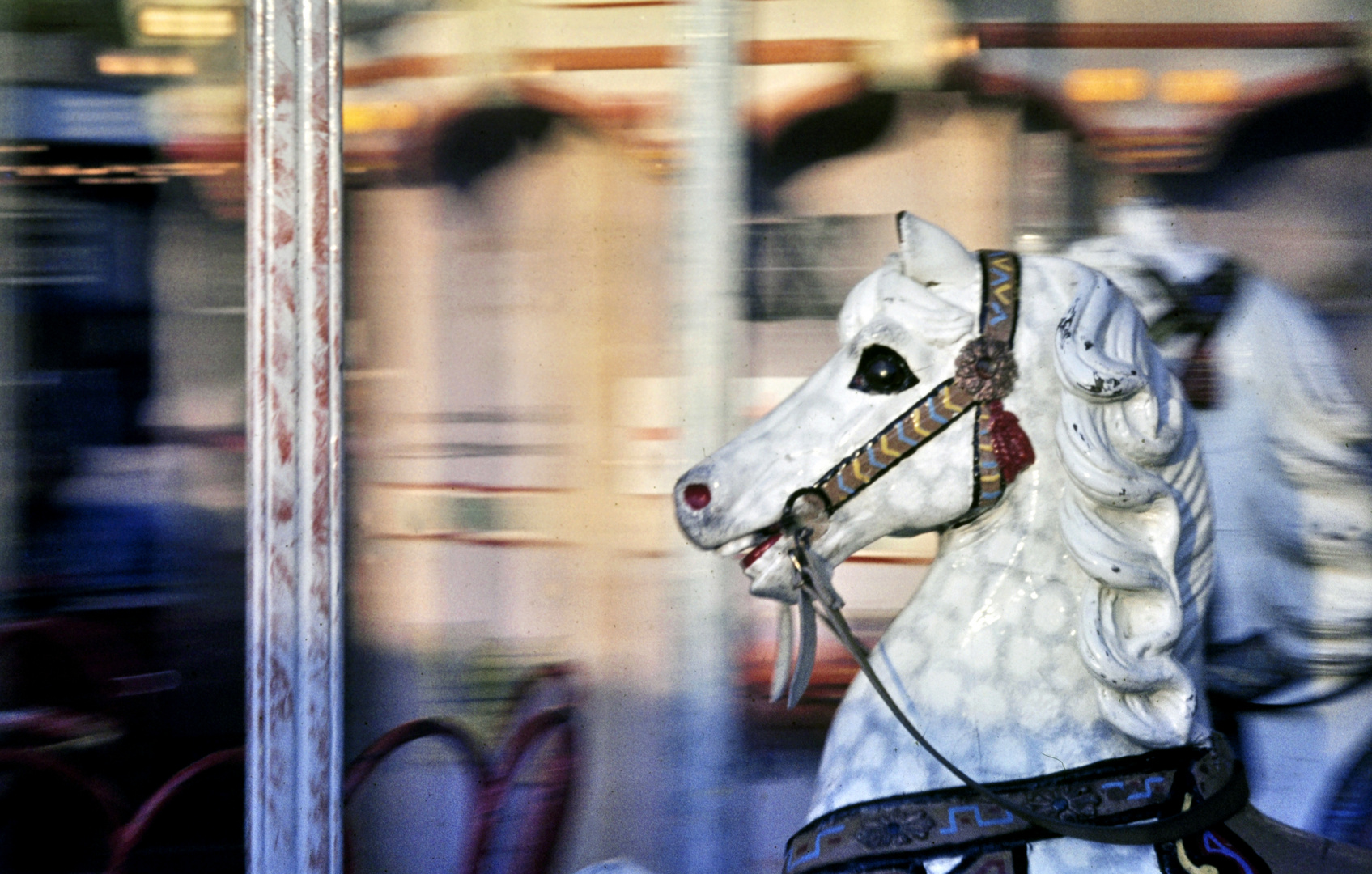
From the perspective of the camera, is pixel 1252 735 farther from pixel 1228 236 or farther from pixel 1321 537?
pixel 1228 236

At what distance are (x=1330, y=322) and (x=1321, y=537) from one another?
0.60 meters

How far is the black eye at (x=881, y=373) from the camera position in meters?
1.50

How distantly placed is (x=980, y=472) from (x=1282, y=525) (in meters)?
1.13

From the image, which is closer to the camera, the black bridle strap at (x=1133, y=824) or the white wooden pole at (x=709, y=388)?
the black bridle strap at (x=1133, y=824)

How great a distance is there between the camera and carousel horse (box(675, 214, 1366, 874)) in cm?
142

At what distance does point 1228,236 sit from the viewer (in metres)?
2.58

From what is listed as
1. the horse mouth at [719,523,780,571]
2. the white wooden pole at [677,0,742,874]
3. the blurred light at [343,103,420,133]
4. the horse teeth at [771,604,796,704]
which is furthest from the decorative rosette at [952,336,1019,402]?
the blurred light at [343,103,420,133]

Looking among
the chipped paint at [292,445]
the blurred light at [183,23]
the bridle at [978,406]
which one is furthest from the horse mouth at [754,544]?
the blurred light at [183,23]

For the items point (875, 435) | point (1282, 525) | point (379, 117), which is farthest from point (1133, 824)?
point (379, 117)

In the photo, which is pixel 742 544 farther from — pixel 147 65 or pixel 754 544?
pixel 147 65

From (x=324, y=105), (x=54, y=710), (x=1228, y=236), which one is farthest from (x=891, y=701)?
(x=54, y=710)

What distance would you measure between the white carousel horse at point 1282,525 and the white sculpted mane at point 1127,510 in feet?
2.98

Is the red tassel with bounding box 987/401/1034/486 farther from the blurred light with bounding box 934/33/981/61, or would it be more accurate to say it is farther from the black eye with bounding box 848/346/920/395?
the blurred light with bounding box 934/33/981/61

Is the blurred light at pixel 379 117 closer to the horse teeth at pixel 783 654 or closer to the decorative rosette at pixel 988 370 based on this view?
the horse teeth at pixel 783 654
